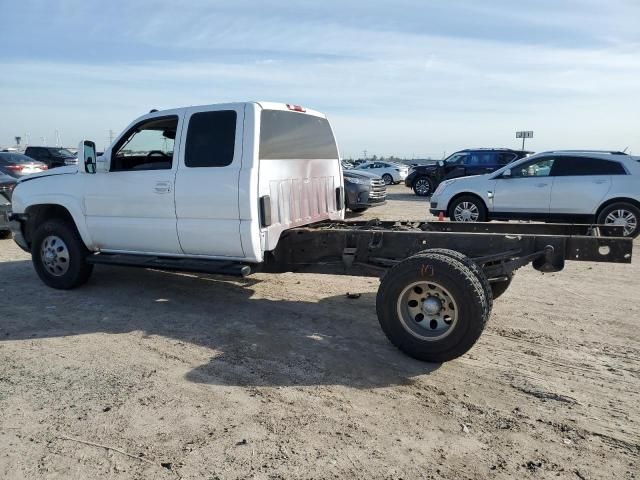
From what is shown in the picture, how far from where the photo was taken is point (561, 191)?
10.4m

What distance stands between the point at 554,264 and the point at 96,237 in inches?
194

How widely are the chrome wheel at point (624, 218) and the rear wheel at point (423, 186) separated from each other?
1185 centimetres

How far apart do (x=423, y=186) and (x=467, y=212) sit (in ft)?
35.2

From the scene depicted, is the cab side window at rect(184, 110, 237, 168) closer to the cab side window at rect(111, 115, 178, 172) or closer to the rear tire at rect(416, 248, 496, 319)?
the cab side window at rect(111, 115, 178, 172)

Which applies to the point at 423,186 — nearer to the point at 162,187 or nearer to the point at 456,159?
the point at 456,159

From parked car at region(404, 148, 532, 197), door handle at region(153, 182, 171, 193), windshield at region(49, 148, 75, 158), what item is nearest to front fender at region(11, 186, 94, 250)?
door handle at region(153, 182, 171, 193)

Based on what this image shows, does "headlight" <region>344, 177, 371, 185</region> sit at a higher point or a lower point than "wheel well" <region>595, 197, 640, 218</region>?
higher

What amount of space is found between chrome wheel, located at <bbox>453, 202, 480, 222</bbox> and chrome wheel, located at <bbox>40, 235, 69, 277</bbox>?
26.7 ft

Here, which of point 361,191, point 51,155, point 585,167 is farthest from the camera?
point 51,155

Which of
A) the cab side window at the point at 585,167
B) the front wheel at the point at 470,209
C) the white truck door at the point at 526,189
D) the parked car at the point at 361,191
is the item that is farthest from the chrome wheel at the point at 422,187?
the cab side window at the point at 585,167

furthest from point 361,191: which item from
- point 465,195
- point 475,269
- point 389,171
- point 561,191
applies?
point 389,171

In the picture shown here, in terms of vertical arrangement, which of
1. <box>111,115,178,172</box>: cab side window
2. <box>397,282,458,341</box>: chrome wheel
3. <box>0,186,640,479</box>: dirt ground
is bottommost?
<box>0,186,640,479</box>: dirt ground

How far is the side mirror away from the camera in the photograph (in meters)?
5.79

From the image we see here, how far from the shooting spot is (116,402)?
3561 millimetres
